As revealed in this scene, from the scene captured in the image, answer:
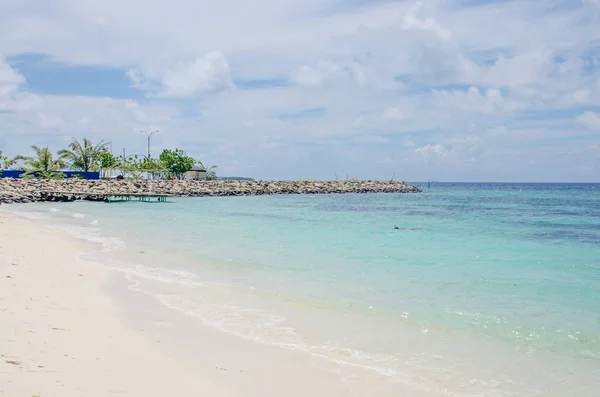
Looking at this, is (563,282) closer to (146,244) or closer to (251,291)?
(251,291)

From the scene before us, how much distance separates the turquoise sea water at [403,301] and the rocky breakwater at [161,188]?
2806cm

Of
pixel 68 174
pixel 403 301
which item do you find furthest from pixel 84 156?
pixel 403 301

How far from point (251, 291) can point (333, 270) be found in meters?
3.18

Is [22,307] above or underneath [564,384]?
above

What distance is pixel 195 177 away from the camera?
81.9m

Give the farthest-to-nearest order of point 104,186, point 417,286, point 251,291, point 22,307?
1. point 104,186
2. point 417,286
3. point 251,291
4. point 22,307

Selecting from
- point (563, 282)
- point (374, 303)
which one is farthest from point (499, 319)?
point (563, 282)

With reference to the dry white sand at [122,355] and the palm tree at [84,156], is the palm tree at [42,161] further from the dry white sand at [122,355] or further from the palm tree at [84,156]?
the dry white sand at [122,355]

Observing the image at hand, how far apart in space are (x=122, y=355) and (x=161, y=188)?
5561cm

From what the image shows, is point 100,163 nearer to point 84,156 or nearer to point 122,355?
point 84,156

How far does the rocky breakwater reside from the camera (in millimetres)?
44147

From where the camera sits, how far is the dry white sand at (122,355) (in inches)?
176

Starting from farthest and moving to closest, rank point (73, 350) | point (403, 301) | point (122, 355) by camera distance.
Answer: point (403, 301) → point (122, 355) → point (73, 350)

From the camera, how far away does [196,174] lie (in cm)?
8181
